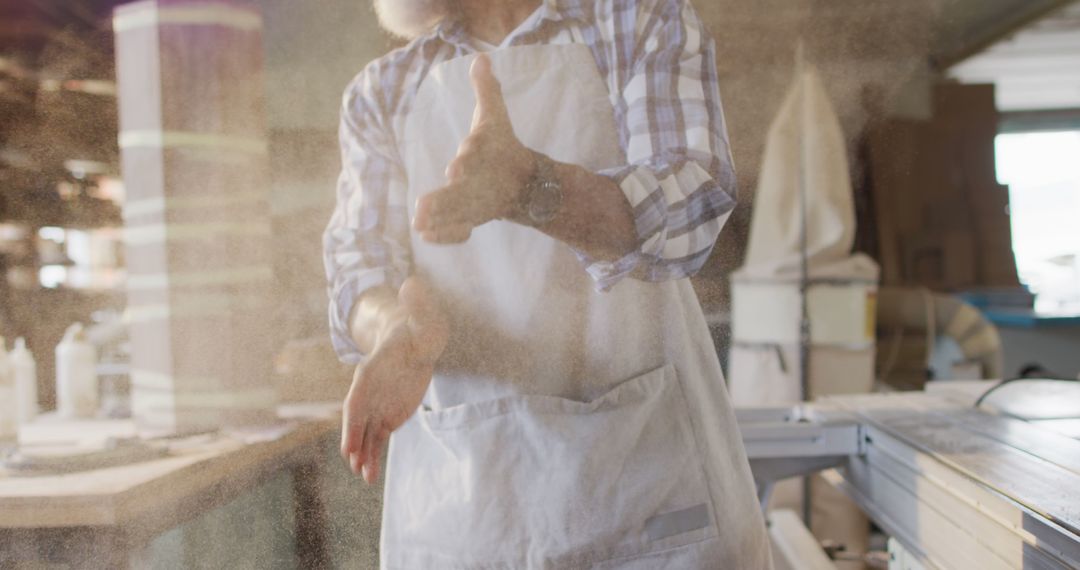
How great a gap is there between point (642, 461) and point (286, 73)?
1.53ft

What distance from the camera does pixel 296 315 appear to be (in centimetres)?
68

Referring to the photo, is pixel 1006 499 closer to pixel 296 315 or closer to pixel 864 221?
pixel 864 221

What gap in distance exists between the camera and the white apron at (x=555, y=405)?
57cm

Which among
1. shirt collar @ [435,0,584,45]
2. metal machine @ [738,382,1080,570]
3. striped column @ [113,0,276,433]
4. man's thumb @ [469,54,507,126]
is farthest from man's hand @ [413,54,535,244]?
metal machine @ [738,382,1080,570]

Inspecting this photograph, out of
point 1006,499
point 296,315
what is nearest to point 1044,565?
point 1006,499

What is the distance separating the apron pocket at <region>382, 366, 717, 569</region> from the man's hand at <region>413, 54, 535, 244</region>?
161 millimetres

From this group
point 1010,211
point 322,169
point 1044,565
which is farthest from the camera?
point 1010,211

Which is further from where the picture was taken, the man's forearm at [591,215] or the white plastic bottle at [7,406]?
the white plastic bottle at [7,406]

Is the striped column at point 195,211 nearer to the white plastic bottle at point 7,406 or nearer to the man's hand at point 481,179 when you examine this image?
the white plastic bottle at point 7,406

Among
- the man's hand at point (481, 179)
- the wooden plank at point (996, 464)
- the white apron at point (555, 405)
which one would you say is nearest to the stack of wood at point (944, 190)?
the wooden plank at point (996, 464)

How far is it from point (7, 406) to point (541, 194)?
2.03 ft

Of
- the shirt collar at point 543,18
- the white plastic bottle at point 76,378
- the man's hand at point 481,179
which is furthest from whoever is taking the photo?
the white plastic bottle at point 76,378

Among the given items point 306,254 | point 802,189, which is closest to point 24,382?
point 306,254

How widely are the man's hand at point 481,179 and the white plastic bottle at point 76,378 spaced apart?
16.6 inches
